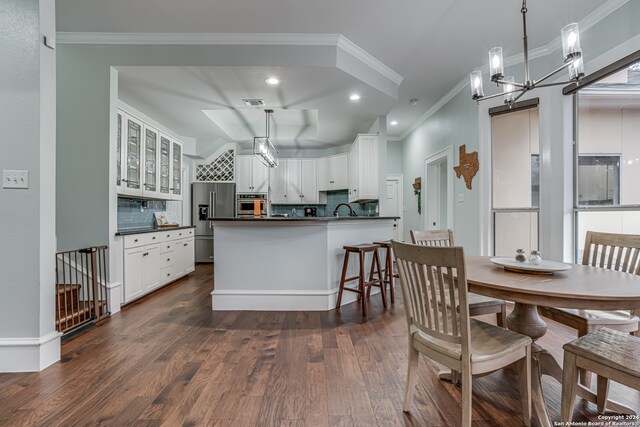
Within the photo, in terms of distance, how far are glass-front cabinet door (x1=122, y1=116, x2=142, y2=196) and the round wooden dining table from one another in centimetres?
390

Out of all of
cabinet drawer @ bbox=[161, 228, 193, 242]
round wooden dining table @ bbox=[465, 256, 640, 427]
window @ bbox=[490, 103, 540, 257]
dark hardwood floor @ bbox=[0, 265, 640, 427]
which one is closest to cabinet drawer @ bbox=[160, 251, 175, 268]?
cabinet drawer @ bbox=[161, 228, 193, 242]

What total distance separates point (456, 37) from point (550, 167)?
170 cm

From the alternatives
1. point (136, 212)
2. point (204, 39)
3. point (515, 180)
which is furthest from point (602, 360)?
point (136, 212)

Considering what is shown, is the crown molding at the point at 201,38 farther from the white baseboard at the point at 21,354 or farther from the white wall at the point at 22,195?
the white baseboard at the point at 21,354

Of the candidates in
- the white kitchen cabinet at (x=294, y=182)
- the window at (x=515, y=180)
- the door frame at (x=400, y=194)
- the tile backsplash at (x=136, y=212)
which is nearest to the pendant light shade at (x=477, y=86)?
the window at (x=515, y=180)

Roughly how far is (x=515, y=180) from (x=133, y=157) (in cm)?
479

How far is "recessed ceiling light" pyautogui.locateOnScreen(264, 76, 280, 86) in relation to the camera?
337 cm

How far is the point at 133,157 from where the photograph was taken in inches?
152

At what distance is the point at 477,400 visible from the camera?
5.50ft

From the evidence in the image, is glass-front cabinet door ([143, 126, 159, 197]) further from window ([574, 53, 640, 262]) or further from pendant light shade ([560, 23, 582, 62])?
window ([574, 53, 640, 262])

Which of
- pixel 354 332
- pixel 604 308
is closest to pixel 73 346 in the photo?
pixel 354 332

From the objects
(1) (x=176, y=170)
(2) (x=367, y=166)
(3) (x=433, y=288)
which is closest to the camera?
(3) (x=433, y=288)

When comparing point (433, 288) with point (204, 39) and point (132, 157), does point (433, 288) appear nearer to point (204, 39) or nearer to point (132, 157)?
point (204, 39)

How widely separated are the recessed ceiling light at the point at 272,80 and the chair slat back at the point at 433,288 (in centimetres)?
268
